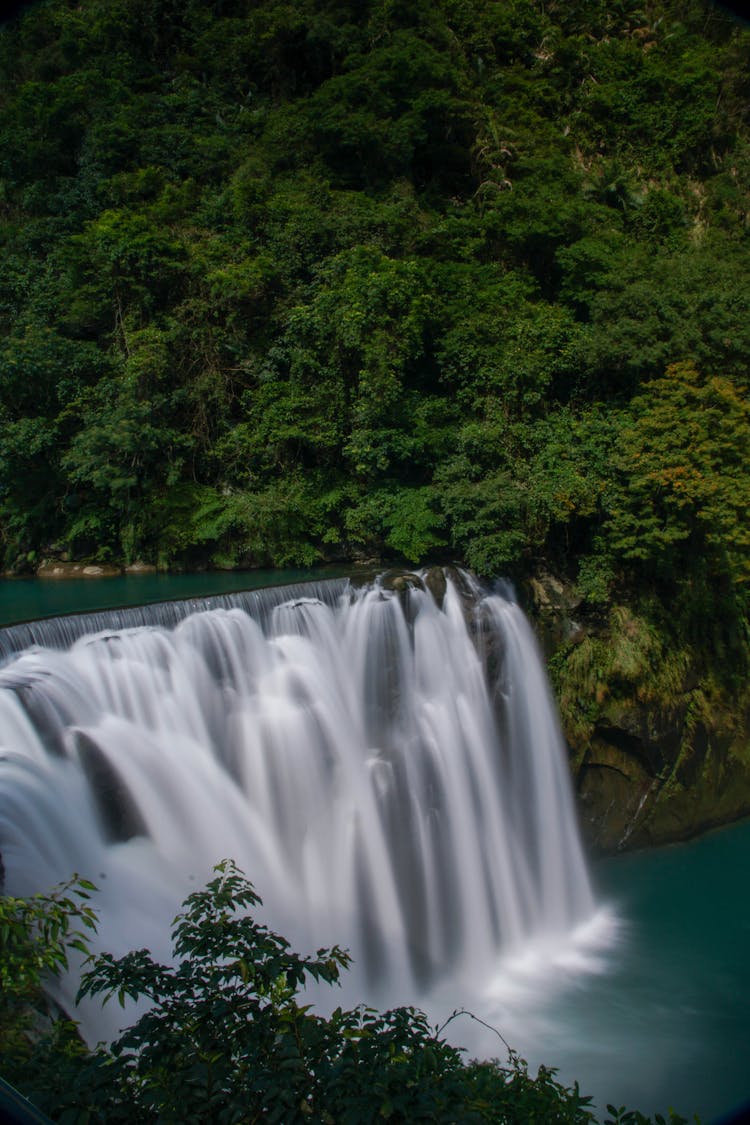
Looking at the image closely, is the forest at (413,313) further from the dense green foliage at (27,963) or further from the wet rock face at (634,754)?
the dense green foliage at (27,963)

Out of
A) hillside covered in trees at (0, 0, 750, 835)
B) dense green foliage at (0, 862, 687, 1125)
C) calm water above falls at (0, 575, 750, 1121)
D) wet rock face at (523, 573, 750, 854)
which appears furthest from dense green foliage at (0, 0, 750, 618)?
dense green foliage at (0, 862, 687, 1125)

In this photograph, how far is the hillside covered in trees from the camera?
11641 mm

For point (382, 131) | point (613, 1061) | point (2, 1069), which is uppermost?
point (382, 131)

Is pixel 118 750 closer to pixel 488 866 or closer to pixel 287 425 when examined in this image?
pixel 488 866

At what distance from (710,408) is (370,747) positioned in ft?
23.1

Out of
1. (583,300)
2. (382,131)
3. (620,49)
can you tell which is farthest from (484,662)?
(620,49)

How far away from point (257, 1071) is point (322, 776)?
6710 millimetres

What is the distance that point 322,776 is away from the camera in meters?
9.30

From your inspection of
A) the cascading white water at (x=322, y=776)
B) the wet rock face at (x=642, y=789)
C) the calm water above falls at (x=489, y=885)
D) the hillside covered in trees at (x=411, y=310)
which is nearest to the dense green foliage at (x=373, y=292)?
the hillside covered in trees at (x=411, y=310)

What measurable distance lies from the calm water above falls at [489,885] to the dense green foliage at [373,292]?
323 cm

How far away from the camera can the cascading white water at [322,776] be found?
291 inches

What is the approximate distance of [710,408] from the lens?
11086mm

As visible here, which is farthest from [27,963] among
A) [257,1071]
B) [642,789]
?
[642,789]

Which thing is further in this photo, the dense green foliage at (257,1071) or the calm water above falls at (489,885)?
the calm water above falls at (489,885)
